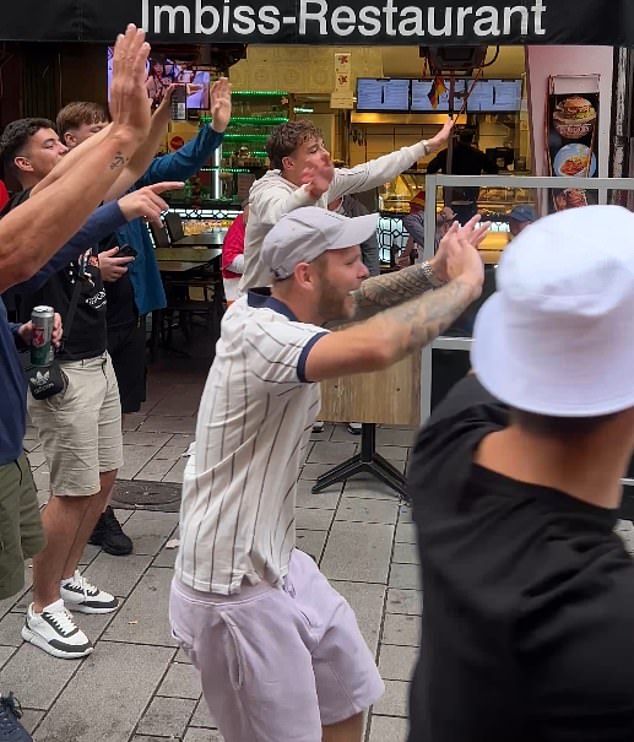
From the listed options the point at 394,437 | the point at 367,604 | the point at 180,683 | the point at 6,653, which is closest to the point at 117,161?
the point at 180,683

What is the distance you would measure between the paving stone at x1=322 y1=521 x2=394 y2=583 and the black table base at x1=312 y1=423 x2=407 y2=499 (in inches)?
22.1

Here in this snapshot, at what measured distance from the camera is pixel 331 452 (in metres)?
6.75

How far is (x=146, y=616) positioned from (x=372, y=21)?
339cm

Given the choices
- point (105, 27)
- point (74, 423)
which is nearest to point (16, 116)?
point (105, 27)

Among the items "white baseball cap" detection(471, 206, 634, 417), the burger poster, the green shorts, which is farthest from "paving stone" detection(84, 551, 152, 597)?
the burger poster

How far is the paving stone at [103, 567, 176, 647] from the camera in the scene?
4203 mm

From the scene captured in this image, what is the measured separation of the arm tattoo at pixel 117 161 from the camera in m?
2.47

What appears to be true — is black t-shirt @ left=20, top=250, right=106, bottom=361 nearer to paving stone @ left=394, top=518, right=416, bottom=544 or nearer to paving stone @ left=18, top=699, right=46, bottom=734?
paving stone @ left=18, top=699, right=46, bottom=734

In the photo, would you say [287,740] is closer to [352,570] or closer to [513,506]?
[513,506]

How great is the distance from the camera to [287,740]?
2.60 metres

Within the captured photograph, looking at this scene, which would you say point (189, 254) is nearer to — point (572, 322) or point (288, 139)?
point (288, 139)

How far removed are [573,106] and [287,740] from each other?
5.49 metres

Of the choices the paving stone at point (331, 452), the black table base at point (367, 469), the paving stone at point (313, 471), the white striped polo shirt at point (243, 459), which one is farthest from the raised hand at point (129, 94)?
the paving stone at point (331, 452)

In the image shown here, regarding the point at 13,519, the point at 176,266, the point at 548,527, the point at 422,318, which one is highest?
the point at 422,318
